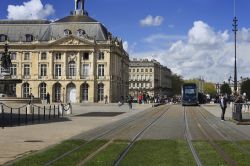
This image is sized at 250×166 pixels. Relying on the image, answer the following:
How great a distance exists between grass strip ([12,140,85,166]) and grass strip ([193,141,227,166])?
4.29 meters

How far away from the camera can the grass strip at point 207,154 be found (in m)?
14.4

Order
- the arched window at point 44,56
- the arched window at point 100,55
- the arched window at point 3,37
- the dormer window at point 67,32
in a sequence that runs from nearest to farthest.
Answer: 1. the dormer window at point 67,32
2. the arched window at point 100,55
3. the arched window at point 44,56
4. the arched window at point 3,37

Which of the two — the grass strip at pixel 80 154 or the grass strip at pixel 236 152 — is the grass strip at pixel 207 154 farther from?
the grass strip at pixel 80 154

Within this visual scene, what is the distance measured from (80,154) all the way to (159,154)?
2.41 meters

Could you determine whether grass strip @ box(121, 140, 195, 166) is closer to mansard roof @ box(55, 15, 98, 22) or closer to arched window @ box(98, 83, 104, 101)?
arched window @ box(98, 83, 104, 101)

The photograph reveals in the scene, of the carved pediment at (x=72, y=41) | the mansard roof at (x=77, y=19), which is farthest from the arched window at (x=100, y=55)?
the mansard roof at (x=77, y=19)

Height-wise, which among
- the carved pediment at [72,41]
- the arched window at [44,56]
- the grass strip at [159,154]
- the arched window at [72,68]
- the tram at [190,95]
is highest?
the carved pediment at [72,41]

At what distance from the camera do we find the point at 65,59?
118500 millimetres

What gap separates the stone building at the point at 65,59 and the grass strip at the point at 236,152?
96.4 meters

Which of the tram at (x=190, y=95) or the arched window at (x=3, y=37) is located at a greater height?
the arched window at (x=3, y=37)

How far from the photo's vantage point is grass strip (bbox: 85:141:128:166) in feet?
46.6

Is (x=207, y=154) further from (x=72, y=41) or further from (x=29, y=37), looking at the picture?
(x=29, y=37)

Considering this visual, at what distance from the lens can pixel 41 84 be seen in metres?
119

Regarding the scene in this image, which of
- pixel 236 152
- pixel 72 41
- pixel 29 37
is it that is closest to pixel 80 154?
pixel 236 152
